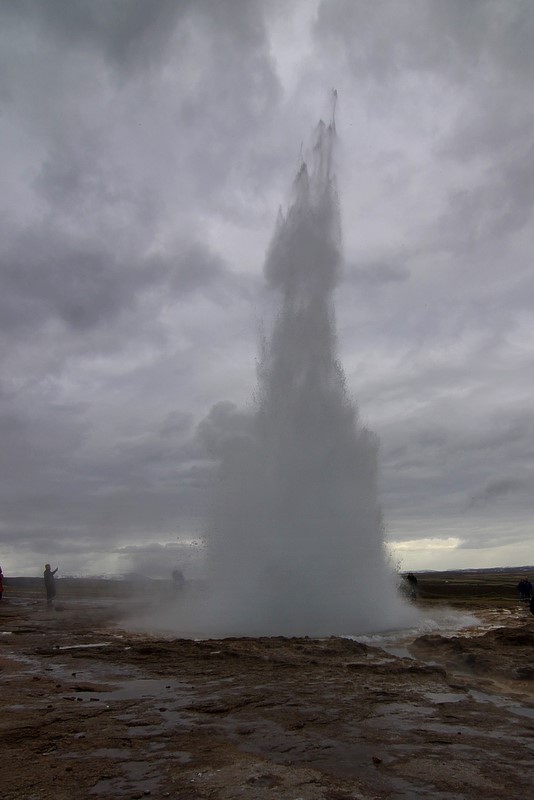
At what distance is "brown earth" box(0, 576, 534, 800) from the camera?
5316 mm

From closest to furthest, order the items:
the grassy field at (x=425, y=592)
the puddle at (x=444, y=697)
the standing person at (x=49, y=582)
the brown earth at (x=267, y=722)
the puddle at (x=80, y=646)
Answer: the brown earth at (x=267, y=722) → the puddle at (x=444, y=697) → the puddle at (x=80, y=646) → the standing person at (x=49, y=582) → the grassy field at (x=425, y=592)

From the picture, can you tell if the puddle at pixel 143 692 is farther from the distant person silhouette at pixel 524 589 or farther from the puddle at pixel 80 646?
the distant person silhouette at pixel 524 589

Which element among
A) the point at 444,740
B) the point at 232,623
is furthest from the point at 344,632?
the point at 444,740

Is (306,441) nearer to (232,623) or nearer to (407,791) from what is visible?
(232,623)

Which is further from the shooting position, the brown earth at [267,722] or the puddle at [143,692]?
the puddle at [143,692]

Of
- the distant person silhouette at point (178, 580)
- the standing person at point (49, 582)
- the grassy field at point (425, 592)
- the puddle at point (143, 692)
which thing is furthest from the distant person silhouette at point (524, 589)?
the puddle at point (143, 692)

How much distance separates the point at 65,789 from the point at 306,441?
55.8 feet

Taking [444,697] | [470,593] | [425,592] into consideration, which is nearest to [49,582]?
[444,697]

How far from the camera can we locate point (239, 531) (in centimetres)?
2086

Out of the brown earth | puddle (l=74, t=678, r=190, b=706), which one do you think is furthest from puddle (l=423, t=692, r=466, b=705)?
puddle (l=74, t=678, r=190, b=706)

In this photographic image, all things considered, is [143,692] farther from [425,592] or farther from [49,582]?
[425,592]

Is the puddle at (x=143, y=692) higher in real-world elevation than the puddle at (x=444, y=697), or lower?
higher

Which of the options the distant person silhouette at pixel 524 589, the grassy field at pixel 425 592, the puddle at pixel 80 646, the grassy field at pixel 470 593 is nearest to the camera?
the puddle at pixel 80 646

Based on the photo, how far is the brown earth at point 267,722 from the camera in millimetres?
5316
